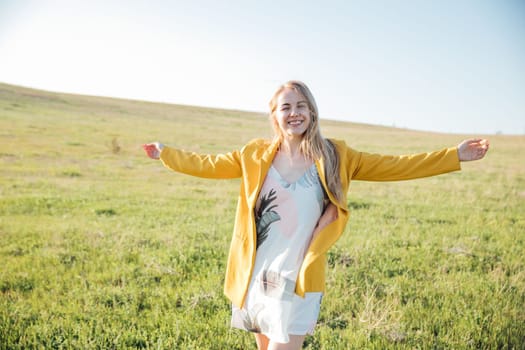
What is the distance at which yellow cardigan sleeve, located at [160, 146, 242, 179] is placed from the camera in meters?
3.14

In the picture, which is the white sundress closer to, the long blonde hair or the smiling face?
the long blonde hair

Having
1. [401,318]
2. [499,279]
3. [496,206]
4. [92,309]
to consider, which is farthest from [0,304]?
[496,206]

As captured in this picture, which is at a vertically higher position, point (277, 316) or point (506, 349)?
point (277, 316)

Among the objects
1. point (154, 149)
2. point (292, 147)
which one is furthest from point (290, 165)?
point (154, 149)

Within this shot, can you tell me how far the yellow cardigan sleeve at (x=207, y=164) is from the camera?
314 centimetres

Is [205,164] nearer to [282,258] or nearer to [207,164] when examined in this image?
[207,164]

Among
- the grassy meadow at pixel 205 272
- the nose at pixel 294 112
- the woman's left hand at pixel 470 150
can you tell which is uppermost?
the nose at pixel 294 112

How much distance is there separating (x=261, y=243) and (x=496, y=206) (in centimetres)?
996

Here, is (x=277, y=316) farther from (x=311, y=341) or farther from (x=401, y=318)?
(x=401, y=318)

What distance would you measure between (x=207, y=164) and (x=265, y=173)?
0.56m

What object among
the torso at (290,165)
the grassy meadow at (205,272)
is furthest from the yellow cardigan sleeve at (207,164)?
the grassy meadow at (205,272)

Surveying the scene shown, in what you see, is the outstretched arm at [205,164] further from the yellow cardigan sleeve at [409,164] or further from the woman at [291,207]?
the yellow cardigan sleeve at [409,164]

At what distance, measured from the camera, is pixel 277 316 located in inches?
104

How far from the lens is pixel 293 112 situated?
285 cm
